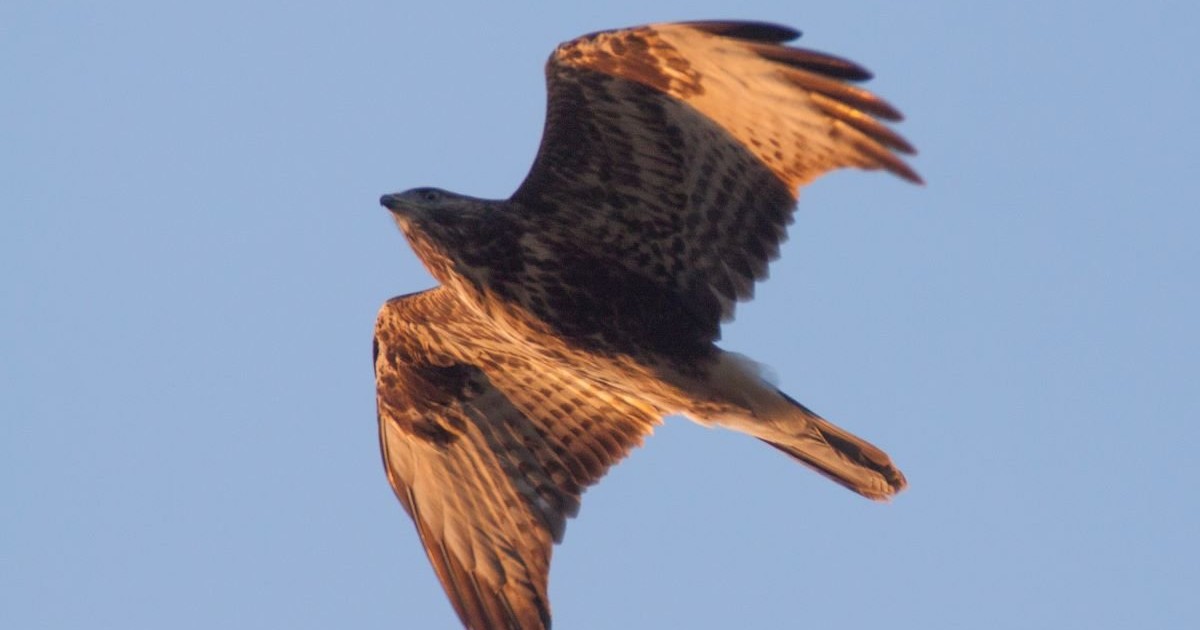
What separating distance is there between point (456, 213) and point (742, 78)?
1773 mm

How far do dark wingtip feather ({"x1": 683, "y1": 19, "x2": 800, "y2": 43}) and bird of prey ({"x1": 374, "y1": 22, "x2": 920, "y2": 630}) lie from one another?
0.01 m

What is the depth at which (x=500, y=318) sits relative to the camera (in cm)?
1043

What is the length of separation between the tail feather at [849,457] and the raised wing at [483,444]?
3.93 feet

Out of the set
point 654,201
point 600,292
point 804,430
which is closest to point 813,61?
point 654,201

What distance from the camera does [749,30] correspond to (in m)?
9.48

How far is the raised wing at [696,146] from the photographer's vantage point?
9742 mm

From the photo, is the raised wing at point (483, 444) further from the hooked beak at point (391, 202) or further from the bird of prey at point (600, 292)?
the hooked beak at point (391, 202)

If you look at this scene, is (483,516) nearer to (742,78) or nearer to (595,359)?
(595,359)

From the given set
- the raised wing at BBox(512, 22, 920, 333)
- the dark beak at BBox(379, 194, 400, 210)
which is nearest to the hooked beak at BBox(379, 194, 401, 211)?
the dark beak at BBox(379, 194, 400, 210)

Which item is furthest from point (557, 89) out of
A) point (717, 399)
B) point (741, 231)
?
point (717, 399)

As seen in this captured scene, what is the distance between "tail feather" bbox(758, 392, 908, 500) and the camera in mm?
10461

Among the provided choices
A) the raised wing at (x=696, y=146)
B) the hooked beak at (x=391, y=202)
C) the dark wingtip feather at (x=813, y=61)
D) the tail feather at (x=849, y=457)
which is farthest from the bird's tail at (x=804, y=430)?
the hooked beak at (x=391, y=202)

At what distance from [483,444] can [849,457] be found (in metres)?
2.39

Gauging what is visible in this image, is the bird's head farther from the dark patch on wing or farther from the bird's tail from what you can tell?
the bird's tail
